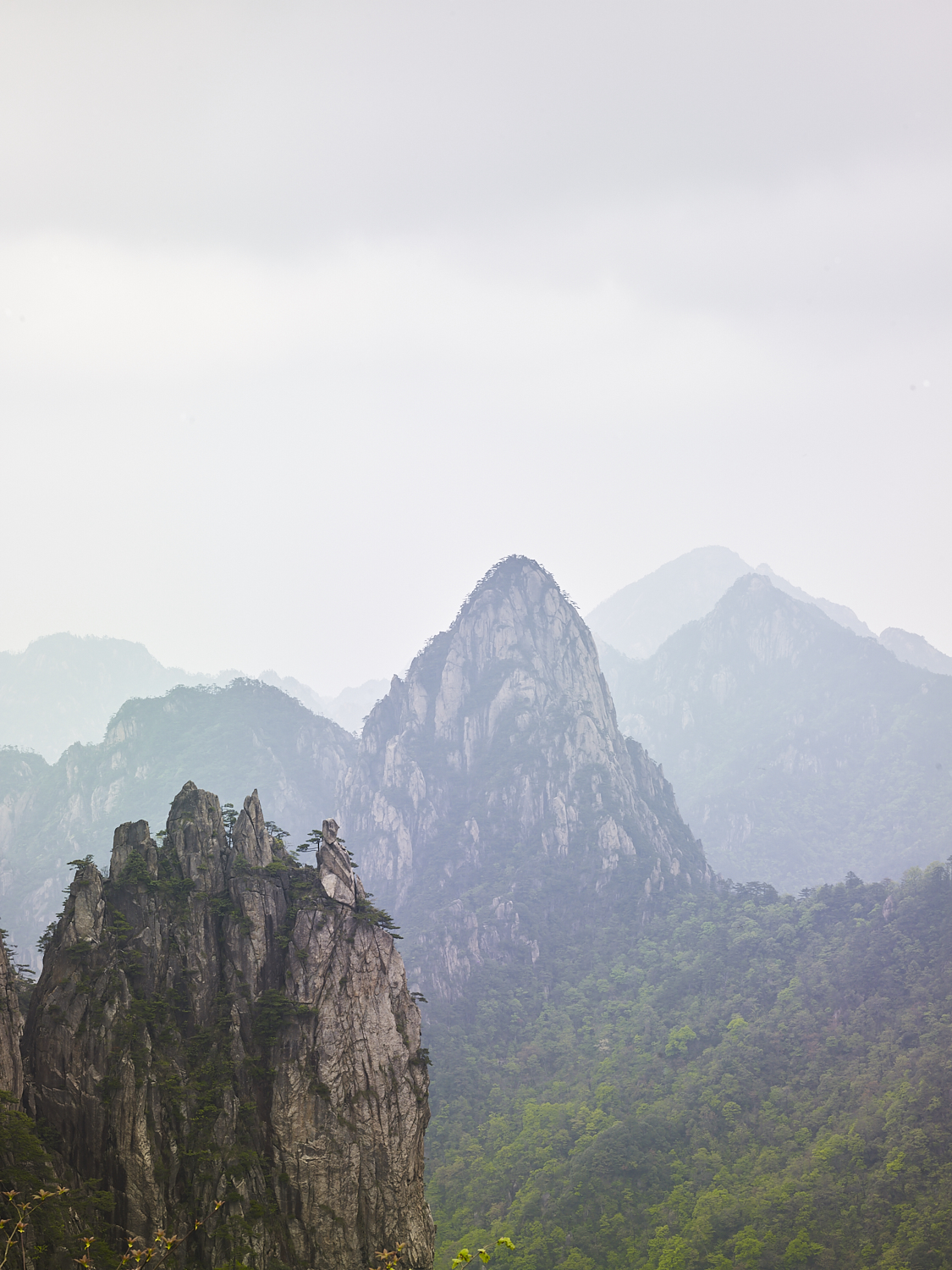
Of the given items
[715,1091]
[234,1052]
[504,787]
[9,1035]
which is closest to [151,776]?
[504,787]

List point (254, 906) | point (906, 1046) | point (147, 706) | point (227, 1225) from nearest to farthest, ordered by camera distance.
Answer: point (227, 1225), point (254, 906), point (906, 1046), point (147, 706)

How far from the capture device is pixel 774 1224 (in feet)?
229

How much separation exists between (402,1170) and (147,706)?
16027 centimetres

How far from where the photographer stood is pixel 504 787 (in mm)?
157125

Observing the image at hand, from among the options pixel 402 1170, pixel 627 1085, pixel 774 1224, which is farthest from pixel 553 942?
pixel 402 1170

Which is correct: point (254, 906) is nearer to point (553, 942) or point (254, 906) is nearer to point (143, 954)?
point (143, 954)

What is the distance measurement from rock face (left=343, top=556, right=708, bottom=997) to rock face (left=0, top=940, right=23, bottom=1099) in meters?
94.8

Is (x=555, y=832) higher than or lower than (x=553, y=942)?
higher

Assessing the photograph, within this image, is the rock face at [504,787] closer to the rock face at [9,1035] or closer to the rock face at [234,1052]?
the rock face at [234,1052]

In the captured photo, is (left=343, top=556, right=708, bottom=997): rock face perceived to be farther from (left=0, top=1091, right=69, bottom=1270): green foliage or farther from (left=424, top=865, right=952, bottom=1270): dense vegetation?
(left=0, top=1091, right=69, bottom=1270): green foliage

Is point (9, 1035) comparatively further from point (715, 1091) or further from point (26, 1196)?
point (715, 1091)

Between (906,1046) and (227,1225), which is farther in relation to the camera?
(906,1046)

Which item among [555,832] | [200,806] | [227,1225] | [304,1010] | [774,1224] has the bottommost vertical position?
[774,1224]

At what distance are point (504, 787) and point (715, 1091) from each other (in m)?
70.7
